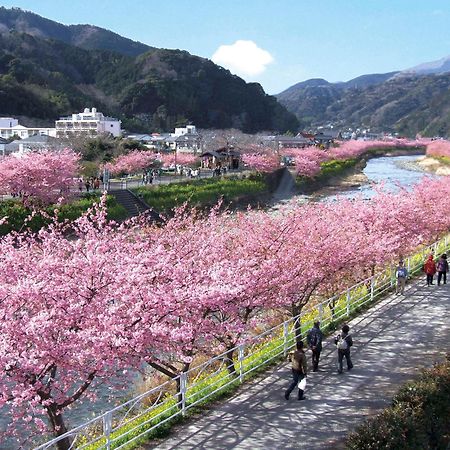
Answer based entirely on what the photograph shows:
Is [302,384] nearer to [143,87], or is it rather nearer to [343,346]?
[343,346]

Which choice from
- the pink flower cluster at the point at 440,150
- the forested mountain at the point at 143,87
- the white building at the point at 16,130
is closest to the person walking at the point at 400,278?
the white building at the point at 16,130

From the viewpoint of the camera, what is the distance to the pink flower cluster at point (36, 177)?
3469 cm

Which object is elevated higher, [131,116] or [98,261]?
[131,116]

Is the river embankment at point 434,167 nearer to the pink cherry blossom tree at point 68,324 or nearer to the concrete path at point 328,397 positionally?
the concrete path at point 328,397

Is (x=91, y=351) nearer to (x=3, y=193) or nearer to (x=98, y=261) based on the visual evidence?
(x=98, y=261)

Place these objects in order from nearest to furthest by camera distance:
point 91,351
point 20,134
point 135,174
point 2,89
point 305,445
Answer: point 91,351
point 305,445
point 135,174
point 20,134
point 2,89

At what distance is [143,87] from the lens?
128750 millimetres

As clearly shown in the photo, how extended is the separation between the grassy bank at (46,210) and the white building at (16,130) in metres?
44.3

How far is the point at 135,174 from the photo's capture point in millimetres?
58281

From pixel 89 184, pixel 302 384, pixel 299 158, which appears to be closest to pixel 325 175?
pixel 299 158

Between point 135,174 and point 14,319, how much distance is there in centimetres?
5039

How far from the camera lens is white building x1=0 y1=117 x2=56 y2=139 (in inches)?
3206

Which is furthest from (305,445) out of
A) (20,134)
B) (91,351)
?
(20,134)

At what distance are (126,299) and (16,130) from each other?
267 ft
